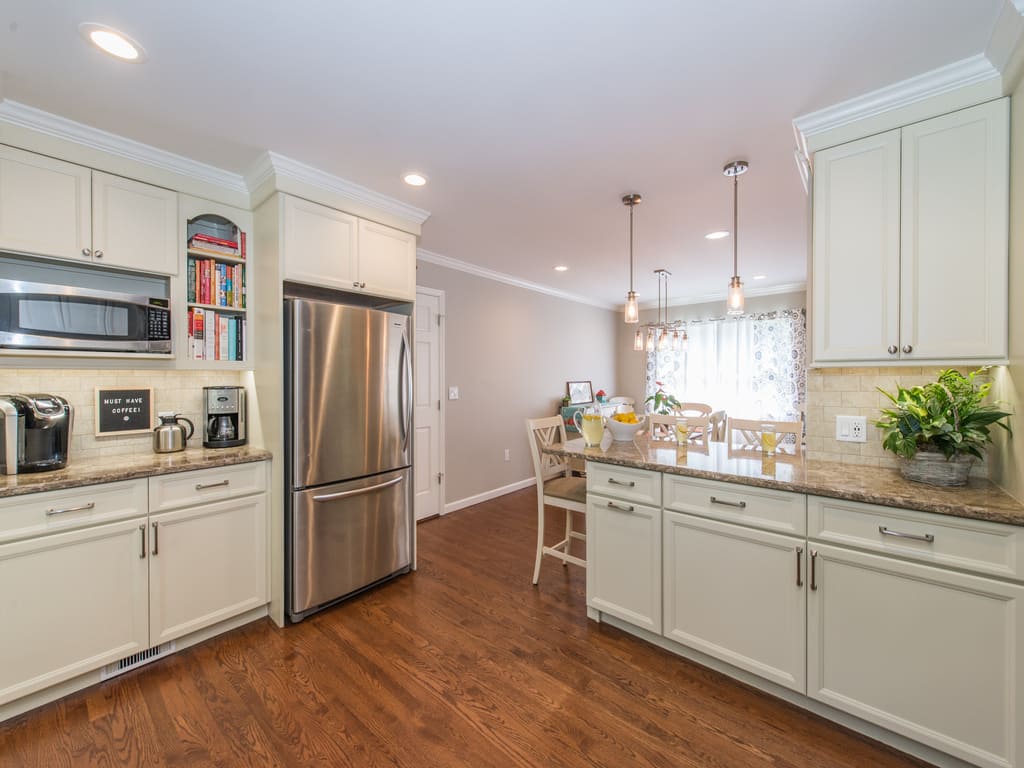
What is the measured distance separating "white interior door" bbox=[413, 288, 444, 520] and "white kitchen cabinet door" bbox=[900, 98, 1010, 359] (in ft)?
10.8

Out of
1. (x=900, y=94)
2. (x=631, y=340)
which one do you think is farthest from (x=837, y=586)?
(x=631, y=340)

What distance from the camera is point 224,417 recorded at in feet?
8.33

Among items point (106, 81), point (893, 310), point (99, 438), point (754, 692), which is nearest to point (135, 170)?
point (106, 81)

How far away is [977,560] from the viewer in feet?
4.54

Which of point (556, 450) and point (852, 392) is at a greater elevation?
point (852, 392)

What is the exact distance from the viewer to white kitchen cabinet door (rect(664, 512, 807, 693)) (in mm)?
1724

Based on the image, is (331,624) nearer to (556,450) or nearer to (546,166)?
(556,450)

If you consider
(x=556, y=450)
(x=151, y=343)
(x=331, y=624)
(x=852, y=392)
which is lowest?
(x=331, y=624)

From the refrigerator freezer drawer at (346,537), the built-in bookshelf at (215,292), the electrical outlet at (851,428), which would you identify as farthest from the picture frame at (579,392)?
the built-in bookshelf at (215,292)

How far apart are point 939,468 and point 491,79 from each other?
7.37ft

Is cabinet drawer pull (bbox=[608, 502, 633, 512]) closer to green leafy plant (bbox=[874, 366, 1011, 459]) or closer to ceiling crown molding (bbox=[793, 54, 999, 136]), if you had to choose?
green leafy plant (bbox=[874, 366, 1011, 459])

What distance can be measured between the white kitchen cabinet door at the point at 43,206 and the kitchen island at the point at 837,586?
8.94ft

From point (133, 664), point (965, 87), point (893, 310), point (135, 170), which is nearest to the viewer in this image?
point (965, 87)

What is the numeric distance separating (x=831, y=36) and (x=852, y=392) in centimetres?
146
